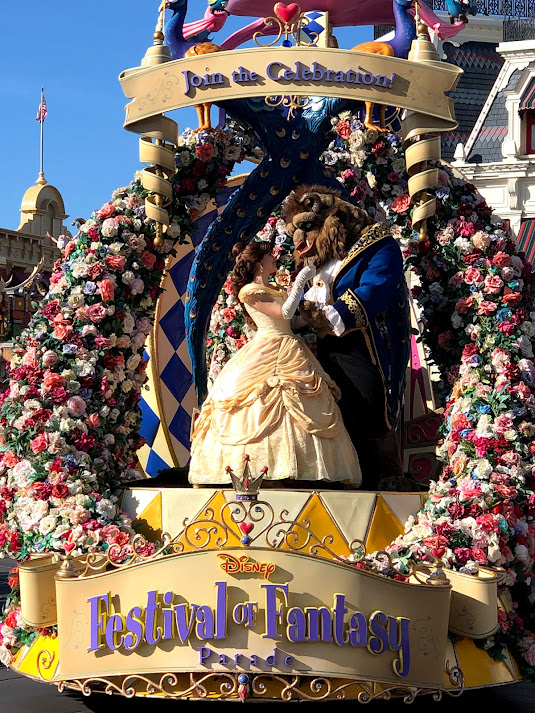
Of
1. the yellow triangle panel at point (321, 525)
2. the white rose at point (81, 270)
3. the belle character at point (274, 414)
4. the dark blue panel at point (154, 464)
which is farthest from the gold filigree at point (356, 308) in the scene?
the dark blue panel at point (154, 464)

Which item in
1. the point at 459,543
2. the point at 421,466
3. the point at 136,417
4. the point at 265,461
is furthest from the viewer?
the point at 421,466

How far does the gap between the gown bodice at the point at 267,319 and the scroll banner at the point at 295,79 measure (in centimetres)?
131

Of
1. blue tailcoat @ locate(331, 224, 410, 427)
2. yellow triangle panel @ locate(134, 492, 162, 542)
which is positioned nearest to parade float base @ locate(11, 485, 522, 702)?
yellow triangle panel @ locate(134, 492, 162, 542)

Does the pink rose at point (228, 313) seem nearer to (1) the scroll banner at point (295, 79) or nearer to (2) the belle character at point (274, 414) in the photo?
(2) the belle character at point (274, 414)

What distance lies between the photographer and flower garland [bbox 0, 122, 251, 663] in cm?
805

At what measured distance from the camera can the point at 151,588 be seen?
7105 mm

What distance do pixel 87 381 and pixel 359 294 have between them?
75.6 inches

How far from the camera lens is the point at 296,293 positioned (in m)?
8.49

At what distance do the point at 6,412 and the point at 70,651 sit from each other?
1971mm

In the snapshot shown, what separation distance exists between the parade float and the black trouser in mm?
283

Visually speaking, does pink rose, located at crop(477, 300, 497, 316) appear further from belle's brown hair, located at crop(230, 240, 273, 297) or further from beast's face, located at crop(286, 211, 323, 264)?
belle's brown hair, located at crop(230, 240, 273, 297)

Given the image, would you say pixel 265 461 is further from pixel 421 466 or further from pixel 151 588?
pixel 421 466

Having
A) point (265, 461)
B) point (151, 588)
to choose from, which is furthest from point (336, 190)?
point (151, 588)

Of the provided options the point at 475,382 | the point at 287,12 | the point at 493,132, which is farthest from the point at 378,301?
the point at 493,132
